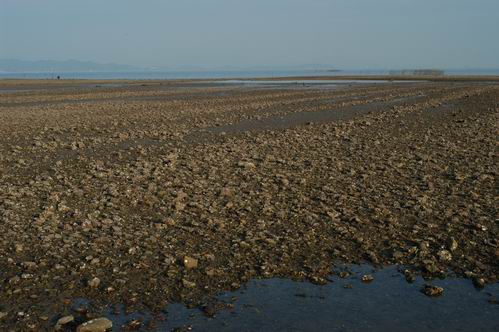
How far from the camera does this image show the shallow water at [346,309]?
19.1 ft

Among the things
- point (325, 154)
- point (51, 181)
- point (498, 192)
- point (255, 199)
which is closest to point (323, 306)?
point (255, 199)

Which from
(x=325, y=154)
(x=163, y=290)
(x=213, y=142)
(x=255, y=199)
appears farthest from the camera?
(x=213, y=142)

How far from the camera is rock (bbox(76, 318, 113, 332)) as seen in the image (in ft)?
18.4

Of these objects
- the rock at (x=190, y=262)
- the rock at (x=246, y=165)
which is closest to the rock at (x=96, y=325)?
the rock at (x=190, y=262)

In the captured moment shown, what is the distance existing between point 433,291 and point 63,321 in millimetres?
4654

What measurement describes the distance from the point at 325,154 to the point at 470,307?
9.87 m

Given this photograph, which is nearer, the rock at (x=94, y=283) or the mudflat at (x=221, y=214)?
the rock at (x=94, y=283)

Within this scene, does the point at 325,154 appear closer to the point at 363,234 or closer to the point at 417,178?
the point at 417,178

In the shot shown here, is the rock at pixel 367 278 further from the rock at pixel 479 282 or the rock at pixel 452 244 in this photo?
the rock at pixel 452 244

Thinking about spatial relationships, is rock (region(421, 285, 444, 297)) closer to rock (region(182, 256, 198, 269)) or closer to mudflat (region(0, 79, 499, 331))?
mudflat (region(0, 79, 499, 331))

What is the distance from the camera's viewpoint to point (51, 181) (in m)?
12.2

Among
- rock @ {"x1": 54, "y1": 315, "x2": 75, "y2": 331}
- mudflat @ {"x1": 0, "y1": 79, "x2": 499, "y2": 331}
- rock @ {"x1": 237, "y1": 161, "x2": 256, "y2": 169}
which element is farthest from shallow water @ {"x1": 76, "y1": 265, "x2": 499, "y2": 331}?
rock @ {"x1": 237, "y1": 161, "x2": 256, "y2": 169}

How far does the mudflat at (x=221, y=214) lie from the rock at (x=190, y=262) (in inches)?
0.7

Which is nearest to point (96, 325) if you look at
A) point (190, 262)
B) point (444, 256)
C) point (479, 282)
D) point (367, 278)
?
point (190, 262)
